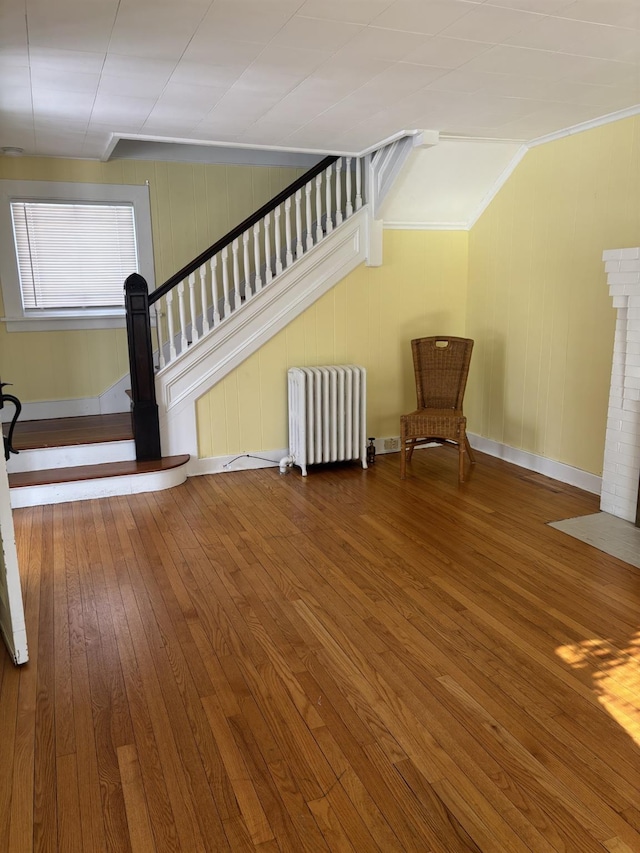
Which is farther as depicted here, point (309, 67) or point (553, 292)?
point (553, 292)

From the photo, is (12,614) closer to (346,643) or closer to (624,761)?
(346,643)

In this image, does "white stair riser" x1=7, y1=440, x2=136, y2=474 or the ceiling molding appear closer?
the ceiling molding

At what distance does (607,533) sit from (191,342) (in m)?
3.27

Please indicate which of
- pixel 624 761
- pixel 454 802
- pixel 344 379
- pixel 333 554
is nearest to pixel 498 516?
pixel 333 554

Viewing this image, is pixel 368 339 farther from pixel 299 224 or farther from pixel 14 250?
pixel 14 250

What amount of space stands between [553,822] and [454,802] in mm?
277

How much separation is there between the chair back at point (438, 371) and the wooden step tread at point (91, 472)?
6.63 feet

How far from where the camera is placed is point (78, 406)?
18.4 ft

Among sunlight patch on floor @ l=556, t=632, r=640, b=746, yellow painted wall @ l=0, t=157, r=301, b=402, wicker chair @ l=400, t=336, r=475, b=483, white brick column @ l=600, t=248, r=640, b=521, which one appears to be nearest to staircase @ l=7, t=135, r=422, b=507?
yellow painted wall @ l=0, t=157, r=301, b=402

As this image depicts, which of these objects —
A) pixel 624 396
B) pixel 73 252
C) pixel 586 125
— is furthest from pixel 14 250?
pixel 624 396

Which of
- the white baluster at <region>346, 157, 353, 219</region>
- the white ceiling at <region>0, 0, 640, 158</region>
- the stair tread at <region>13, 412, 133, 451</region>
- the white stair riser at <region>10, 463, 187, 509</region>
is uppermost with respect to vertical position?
the white ceiling at <region>0, 0, 640, 158</region>

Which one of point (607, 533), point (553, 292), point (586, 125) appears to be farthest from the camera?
point (553, 292)

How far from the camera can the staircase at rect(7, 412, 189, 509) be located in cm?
442

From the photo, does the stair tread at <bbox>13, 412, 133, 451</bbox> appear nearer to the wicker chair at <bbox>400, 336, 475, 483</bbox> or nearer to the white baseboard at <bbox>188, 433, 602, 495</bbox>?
the white baseboard at <bbox>188, 433, 602, 495</bbox>
